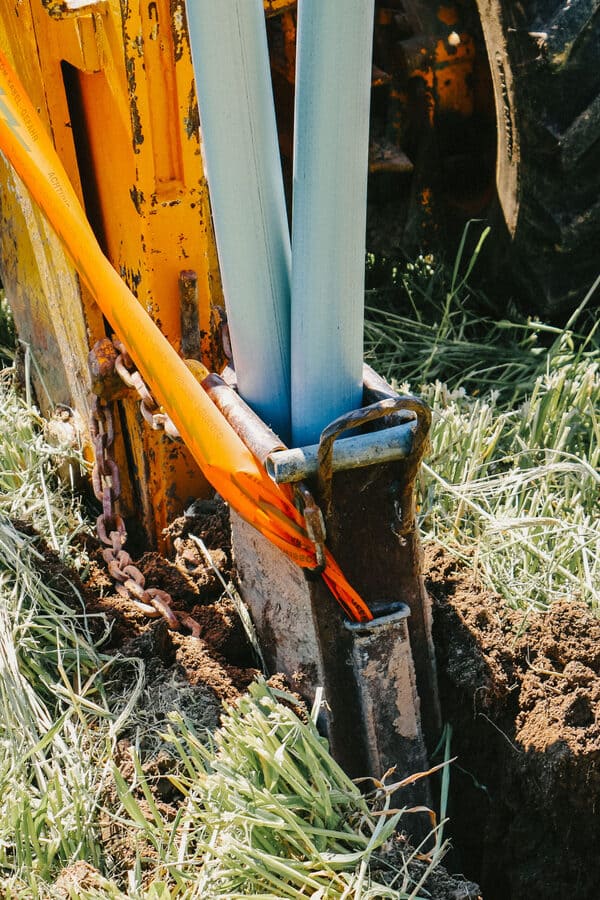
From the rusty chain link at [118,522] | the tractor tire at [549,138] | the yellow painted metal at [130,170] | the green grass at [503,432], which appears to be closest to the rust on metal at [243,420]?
the rusty chain link at [118,522]

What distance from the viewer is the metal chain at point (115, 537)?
207cm

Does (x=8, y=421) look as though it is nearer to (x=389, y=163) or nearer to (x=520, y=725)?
(x=389, y=163)

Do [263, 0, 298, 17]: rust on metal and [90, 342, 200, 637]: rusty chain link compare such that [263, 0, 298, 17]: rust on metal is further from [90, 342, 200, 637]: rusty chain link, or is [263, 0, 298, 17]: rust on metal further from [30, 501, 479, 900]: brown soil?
[30, 501, 479, 900]: brown soil

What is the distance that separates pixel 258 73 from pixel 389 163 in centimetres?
159

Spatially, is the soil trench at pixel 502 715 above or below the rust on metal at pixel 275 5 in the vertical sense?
below

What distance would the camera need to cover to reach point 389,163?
10.3ft

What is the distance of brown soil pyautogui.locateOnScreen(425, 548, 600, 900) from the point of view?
1.80 meters

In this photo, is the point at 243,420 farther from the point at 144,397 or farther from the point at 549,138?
the point at 549,138

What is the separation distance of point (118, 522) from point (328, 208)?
0.89 meters


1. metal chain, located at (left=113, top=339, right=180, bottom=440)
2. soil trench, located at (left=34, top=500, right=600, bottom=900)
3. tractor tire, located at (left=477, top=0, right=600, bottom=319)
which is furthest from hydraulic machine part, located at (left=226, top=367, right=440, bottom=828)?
tractor tire, located at (left=477, top=0, right=600, bottom=319)

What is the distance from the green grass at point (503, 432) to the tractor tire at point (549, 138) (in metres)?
0.17

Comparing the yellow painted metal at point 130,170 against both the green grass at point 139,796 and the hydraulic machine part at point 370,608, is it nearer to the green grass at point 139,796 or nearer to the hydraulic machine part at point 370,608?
the green grass at point 139,796

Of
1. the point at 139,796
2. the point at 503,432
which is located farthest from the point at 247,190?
the point at 503,432

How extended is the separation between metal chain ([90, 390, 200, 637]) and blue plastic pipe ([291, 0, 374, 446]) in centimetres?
50
